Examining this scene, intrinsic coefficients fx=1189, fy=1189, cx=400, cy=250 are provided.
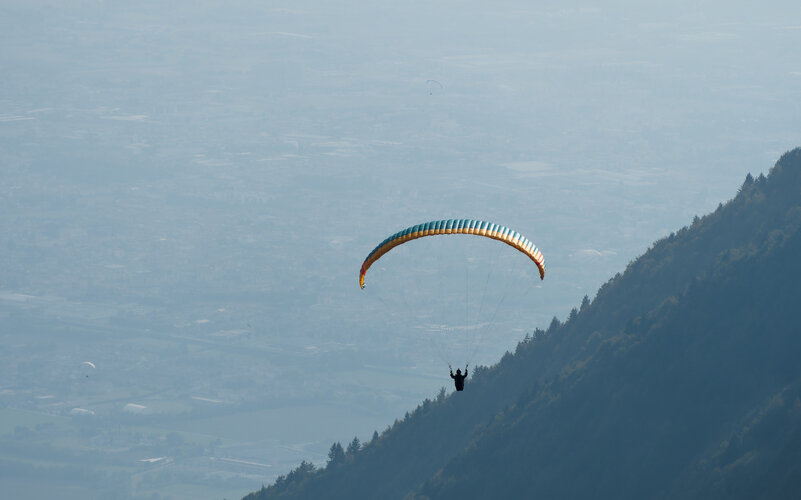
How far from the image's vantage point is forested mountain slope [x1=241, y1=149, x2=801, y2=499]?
311 ft

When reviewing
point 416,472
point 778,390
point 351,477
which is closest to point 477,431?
point 416,472

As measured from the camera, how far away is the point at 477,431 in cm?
11975

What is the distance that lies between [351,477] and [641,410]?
4027 cm

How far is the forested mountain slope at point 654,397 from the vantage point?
9475 cm

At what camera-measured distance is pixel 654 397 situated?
105 m

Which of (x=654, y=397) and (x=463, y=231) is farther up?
(x=654, y=397)

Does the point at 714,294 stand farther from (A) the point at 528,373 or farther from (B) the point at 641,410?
(A) the point at 528,373

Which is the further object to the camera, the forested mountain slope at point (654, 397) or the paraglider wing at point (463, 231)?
the forested mountain slope at point (654, 397)

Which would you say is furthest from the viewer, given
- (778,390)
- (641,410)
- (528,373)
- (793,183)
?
(528,373)

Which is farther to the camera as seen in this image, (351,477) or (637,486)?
(351,477)

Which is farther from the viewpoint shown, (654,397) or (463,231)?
(654,397)

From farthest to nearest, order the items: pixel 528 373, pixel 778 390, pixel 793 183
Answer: pixel 528 373 < pixel 793 183 < pixel 778 390

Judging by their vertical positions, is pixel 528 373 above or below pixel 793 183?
below

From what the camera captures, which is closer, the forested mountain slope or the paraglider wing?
the paraglider wing
